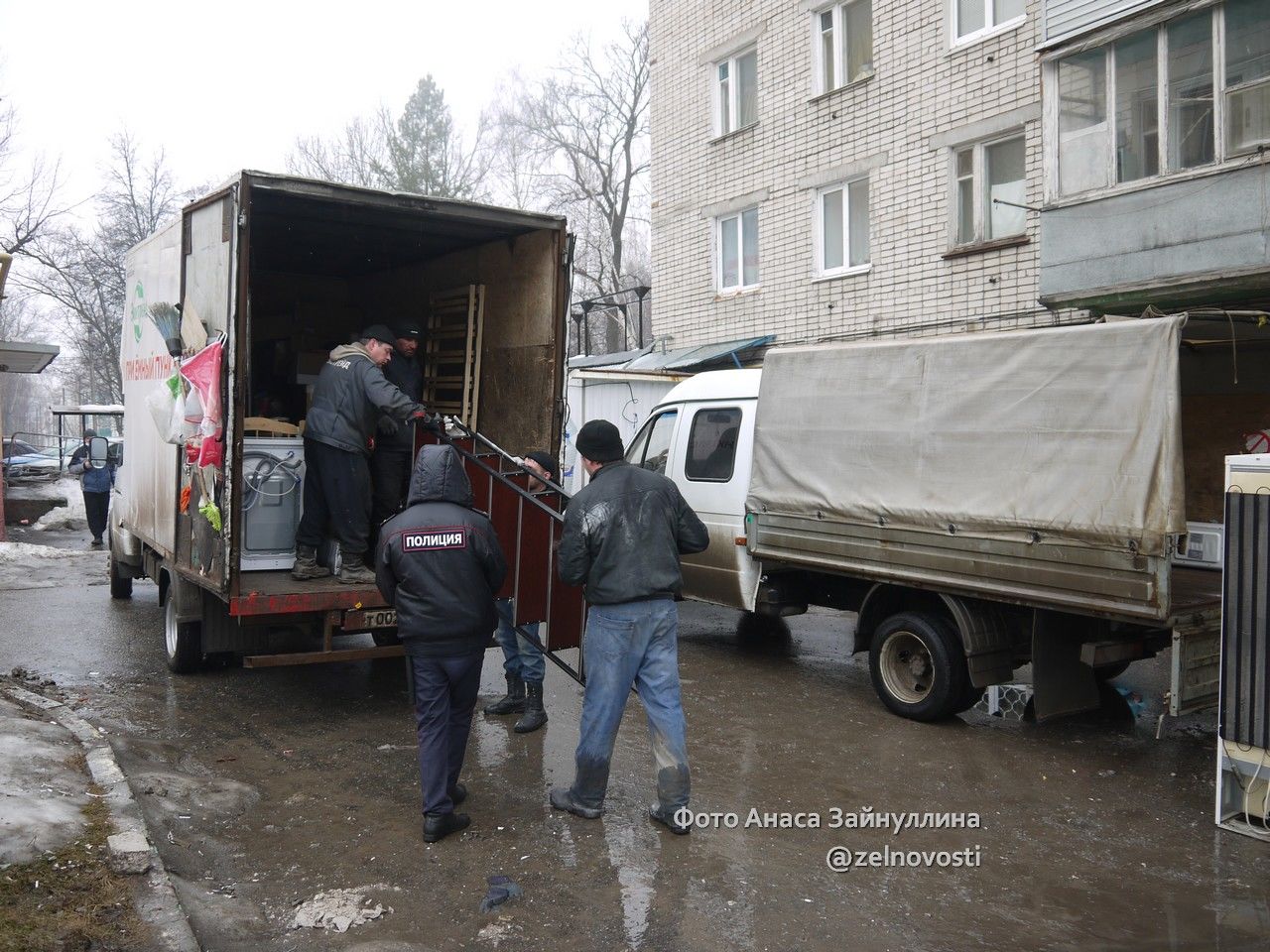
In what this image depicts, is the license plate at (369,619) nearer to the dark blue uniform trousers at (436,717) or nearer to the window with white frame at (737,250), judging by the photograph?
the dark blue uniform trousers at (436,717)

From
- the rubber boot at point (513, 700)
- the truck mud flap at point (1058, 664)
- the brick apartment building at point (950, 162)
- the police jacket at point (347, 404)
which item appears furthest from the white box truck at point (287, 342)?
the brick apartment building at point (950, 162)

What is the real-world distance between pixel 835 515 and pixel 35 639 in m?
7.04

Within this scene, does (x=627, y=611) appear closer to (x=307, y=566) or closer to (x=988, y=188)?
(x=307, y=566)

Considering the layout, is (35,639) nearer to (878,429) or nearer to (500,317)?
(500,317)

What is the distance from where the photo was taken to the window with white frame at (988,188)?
521 inches

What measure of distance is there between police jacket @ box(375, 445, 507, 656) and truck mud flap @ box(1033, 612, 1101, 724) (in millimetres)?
3261

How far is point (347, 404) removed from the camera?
6.61 m

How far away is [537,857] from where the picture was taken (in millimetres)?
4434

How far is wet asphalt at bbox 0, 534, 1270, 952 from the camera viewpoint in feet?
12.7

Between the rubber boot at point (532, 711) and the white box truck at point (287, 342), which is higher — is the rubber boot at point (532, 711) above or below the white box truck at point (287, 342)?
below

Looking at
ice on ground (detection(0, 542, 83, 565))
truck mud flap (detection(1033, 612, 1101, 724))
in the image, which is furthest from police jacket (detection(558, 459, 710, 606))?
ice on ground (detection(0, 542, 83, 565))

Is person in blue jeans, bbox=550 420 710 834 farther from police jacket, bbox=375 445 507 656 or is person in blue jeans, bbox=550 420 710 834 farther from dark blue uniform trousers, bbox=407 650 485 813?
dark blue uniform trousers, bbox=407 650 485 813

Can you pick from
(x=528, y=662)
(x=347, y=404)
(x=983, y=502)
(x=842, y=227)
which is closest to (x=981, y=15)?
(x=842, y=227)

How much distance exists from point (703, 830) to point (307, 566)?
10.7 ft
